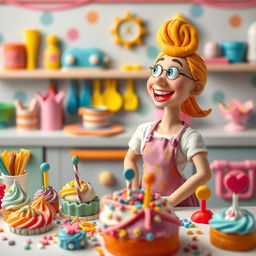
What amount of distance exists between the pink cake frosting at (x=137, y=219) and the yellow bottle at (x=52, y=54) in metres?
1.74

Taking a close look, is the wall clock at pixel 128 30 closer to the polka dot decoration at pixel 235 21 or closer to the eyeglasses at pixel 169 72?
the polka dot decoration at pixel 235 21

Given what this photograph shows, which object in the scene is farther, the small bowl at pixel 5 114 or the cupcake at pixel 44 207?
the small bowl at pixel 5 114

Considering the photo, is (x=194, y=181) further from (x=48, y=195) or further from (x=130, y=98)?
(x=130, y=98)

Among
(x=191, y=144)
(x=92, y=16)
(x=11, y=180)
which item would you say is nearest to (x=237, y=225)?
(x=191, y=144)

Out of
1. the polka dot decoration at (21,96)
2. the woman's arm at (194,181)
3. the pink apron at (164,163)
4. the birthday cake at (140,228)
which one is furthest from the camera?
the polka dot decoration at (21,96)

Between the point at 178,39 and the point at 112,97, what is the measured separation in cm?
141

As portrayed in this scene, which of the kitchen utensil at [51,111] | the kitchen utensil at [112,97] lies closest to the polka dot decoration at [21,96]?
the kitchen utensil at [51,111]

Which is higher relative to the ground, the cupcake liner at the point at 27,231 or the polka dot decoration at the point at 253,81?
the polka dot decoration at the point at 253,81

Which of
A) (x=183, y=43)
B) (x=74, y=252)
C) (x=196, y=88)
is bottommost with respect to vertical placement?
(x=74, y=252)

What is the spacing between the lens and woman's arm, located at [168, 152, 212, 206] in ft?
3.90

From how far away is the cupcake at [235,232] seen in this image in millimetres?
978

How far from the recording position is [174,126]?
1.33 m

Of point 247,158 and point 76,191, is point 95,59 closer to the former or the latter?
point 247,158

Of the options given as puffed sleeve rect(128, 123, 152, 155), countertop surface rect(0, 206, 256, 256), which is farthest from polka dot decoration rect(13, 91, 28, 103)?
countertop surface rect(0, 206, 256, 256)
